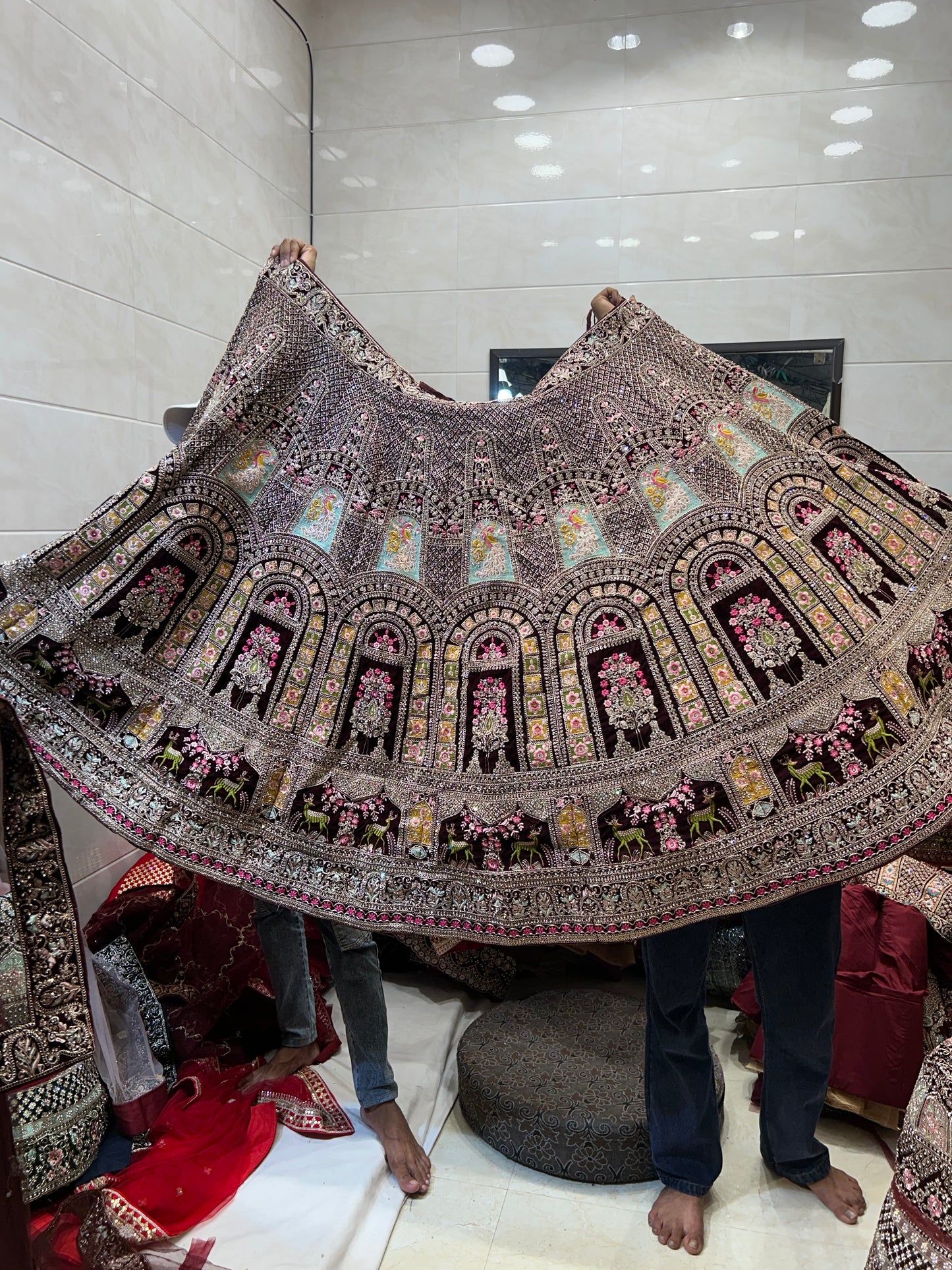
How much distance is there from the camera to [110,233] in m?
2.26

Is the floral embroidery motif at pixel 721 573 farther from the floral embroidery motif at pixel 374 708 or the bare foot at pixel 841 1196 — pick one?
the bare foot at pixel 841 1196

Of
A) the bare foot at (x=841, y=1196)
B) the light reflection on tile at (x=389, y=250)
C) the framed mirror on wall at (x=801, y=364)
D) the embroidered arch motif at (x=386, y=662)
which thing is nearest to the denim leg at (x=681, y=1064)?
the bare foot at (x=841, y=1196)

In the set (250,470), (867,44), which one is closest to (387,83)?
(867,44)

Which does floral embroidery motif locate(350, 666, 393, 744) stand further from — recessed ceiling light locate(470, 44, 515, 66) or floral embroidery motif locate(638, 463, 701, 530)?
recessed ceiling light locate(470, 44, 515, 66)

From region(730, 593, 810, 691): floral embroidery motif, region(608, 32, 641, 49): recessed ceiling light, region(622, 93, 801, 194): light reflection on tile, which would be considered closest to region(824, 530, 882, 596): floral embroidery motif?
region(730, 593, 810, 691): floral embroidery motif

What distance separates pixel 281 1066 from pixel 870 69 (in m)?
3.31

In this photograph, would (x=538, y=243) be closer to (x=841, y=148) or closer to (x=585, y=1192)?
(x=841, y=148)

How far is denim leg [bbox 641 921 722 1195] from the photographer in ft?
5.25

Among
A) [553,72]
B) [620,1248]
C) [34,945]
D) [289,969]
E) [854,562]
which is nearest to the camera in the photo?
[34,945]

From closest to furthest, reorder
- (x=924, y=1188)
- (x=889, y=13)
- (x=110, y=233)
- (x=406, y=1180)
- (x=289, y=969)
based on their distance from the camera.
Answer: (x=924, y=1188)
(x=406, y=1180)
(x=289, y=969)
(x=110, y=233)
(x=889, y=13)

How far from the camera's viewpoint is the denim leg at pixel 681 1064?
63.1 inches

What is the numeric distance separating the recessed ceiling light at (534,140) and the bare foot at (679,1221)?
3042mm

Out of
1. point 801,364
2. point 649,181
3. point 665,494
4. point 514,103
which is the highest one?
point 514,103

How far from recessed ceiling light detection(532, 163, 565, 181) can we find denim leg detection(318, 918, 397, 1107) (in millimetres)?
2549
